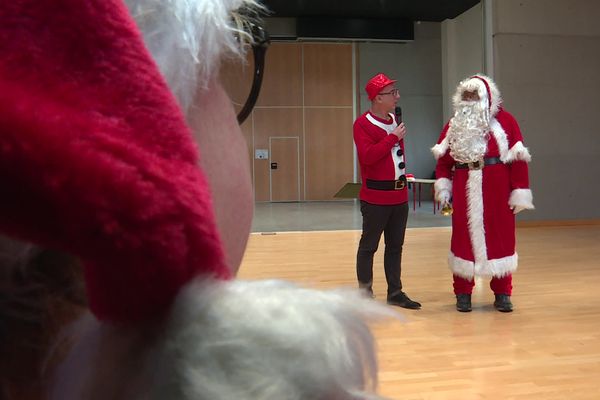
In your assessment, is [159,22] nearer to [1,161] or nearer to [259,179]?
[1,161]

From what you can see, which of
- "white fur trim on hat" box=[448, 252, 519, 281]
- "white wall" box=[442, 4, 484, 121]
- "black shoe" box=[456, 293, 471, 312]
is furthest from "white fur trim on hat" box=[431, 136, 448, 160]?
"white wall" box=[442, 4, 484, 121]

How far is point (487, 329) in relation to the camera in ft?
9.66

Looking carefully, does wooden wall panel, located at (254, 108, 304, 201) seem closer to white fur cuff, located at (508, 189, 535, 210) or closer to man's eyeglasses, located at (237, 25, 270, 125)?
white fur cuff, located at (508, 189, 535, 210)

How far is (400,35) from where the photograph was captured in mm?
10250

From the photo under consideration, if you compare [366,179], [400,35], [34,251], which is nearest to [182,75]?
[34,251]

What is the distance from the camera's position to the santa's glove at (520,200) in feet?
10.2

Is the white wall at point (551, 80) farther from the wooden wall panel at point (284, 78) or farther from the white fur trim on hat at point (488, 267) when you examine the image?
the white fur trim on hat at point (488, 267)

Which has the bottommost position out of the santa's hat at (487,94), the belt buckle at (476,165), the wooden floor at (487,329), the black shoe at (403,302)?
the wooden floor at (487,329)

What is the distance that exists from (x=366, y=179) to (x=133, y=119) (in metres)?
3.15

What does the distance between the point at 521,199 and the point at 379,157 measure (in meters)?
0.82

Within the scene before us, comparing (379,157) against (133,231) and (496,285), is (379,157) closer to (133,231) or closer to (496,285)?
(496,285)

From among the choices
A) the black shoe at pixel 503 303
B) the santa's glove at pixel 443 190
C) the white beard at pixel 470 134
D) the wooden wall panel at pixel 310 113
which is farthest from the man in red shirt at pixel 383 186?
the wooden wall panel at pixel 310 113

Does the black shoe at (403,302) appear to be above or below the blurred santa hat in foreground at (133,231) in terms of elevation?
below

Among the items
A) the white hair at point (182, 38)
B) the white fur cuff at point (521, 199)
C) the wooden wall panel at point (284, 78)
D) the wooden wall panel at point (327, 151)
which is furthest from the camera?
the wooden wall panel at point (327, 151)
